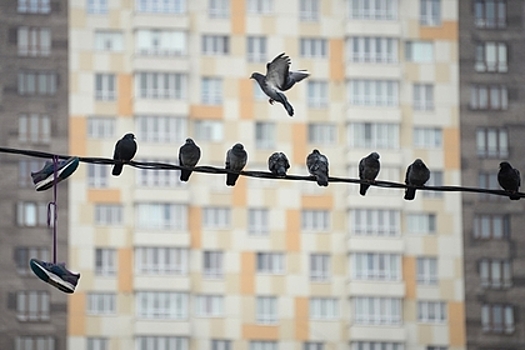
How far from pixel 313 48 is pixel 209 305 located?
1092 centimetres

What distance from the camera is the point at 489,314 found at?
258ft

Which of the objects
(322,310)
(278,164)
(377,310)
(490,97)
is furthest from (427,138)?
(278,164)

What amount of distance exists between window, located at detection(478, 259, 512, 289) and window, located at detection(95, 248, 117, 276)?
1449 cm

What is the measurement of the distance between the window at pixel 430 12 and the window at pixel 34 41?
48.6ft

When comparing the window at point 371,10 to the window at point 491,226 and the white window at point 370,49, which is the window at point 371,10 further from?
the window at point 491,226

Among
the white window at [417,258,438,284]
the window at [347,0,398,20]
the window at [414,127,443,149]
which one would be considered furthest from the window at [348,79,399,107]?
the white window at [417,258,438,284]

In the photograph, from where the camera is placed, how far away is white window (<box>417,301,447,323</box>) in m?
77.9

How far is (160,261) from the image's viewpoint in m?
76.6

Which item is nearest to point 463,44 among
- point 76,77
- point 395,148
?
point 395,148

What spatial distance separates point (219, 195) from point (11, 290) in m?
8.92

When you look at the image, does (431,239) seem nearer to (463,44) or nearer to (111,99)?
(463,44)

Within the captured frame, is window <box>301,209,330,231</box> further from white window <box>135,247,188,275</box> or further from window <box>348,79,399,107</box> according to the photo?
white window <box>135,247,188,275</box>

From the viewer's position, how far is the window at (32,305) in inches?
2975

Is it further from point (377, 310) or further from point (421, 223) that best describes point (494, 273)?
point (377, 310)
